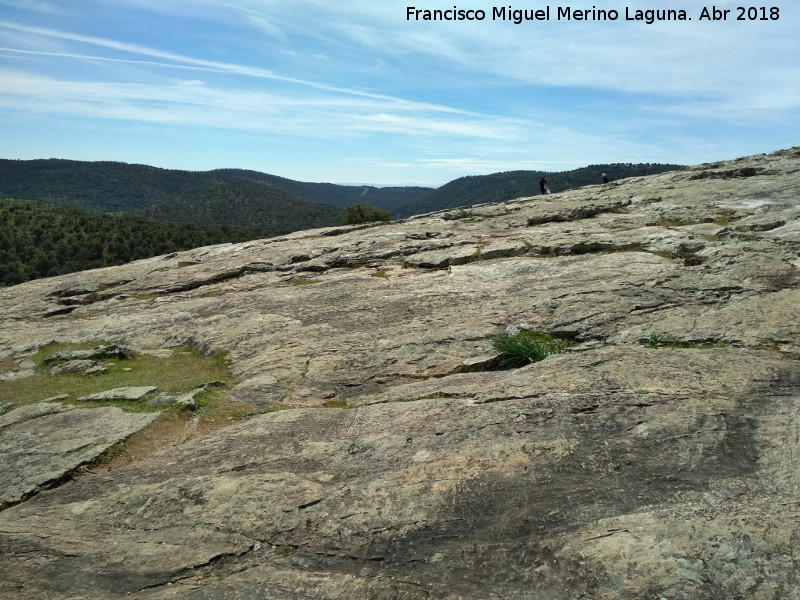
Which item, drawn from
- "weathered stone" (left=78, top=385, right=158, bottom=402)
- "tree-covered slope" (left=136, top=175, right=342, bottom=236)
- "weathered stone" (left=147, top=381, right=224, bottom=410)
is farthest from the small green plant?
"tree-covered slope" (left=136, top=175, right=342, bottom=236)

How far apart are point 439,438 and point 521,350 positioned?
3.43m

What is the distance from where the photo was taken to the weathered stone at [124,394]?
10.4 metres

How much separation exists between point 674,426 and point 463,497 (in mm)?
2659

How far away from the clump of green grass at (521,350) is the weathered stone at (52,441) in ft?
20.6

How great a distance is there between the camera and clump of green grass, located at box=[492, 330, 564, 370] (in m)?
9.63

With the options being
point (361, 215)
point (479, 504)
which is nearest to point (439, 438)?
point (479, 504)

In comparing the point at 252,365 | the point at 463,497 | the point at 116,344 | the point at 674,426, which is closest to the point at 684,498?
the point at 674,426

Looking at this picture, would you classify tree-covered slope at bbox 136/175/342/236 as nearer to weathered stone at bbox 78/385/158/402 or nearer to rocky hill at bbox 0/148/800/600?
rocky hill at bbox 0/148/800/600

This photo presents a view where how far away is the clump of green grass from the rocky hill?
21cm

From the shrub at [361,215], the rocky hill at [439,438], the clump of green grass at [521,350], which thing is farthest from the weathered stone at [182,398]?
the shrub at [361,215]

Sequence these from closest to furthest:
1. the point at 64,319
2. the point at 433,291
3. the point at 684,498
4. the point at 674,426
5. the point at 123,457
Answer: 1. the point at 684,498
2. the point at 674,426
3. the point at 123,457
4. the point at 433,291
5. the point at 64,319

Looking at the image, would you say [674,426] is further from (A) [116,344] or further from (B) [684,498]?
(A) [116,344]

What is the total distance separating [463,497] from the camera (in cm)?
572

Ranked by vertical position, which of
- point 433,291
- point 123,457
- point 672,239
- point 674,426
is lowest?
point 123,457
